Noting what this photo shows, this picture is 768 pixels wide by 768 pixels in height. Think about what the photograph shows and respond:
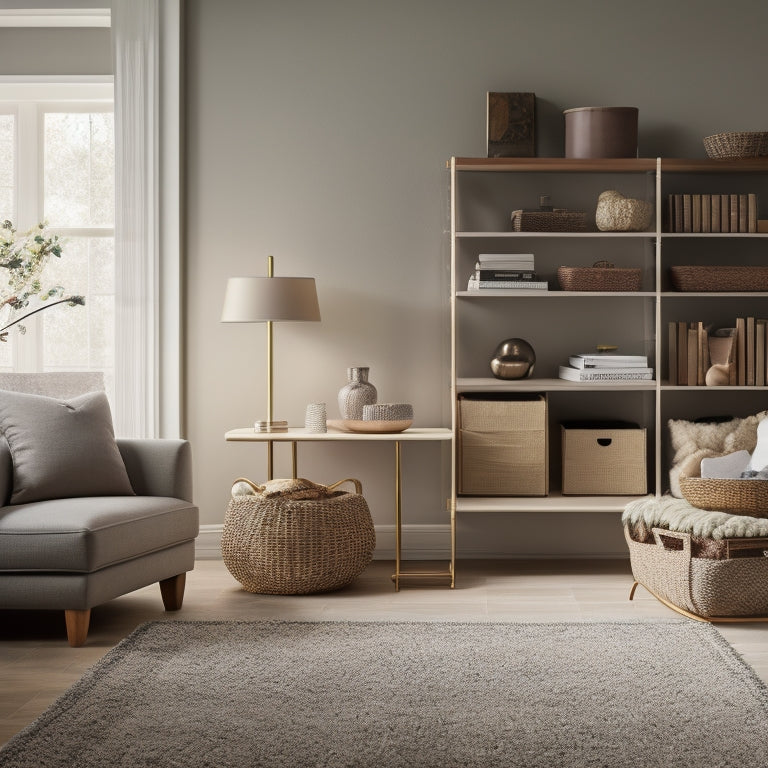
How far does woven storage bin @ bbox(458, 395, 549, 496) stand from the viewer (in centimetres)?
416

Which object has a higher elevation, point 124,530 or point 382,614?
point 124,530

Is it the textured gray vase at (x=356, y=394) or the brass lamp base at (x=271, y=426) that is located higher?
the textured gray vase at (x=356, y=394)

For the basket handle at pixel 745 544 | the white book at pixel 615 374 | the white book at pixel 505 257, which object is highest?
the white book at pixel 505 257

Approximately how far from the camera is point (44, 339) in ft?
15.9

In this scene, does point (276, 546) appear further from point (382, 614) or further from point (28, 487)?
point (28, 487)

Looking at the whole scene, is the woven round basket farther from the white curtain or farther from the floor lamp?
the white curtain

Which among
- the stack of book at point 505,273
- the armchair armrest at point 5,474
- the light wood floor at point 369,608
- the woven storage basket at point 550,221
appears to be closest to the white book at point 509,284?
the stack of book at point 505,273

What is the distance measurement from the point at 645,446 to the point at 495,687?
1778mm

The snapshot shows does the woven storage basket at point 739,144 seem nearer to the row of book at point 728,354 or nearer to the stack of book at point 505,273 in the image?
the row of book at point 728,354

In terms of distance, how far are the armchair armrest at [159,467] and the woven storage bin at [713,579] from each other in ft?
6.07

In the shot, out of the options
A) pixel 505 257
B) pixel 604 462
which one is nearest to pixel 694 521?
pixel 604 462

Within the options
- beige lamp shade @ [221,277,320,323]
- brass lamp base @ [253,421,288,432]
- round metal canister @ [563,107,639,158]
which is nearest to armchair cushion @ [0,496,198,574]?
brass lamp base @ [253,421,288,432]

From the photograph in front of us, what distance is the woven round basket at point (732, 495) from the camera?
333cm

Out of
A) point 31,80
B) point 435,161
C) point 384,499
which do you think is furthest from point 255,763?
point 31,80
